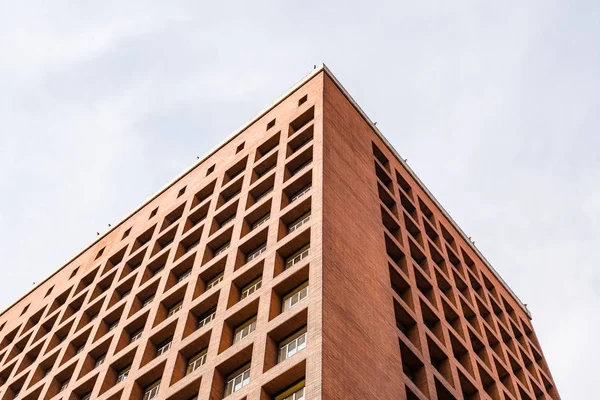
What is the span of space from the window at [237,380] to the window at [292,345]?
141 cm

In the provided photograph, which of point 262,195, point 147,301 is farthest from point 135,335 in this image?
point 262,195

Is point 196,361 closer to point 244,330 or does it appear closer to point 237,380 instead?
point 244,330

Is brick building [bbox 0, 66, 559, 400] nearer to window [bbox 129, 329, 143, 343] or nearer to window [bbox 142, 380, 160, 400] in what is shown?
window [bbox 142, 380, 160, 400]

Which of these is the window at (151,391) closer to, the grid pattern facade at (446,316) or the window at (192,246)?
the grid pattern facade at (446,316)

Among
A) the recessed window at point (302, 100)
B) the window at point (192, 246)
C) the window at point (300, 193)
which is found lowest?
the window at point (300, 193)

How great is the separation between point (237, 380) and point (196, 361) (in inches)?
159

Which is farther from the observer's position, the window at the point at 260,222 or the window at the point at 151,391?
the window at the point at 260,222

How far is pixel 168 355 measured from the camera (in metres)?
33.6

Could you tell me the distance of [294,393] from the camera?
2625 centimetres

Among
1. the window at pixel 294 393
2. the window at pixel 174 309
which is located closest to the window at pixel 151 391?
the window at pixel 174 309

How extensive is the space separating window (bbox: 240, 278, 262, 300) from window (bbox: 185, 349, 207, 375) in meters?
3.01

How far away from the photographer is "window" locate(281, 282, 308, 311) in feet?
100

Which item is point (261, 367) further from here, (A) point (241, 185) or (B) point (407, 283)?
(A) point (241, 185)

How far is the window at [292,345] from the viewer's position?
2774 centimetres
